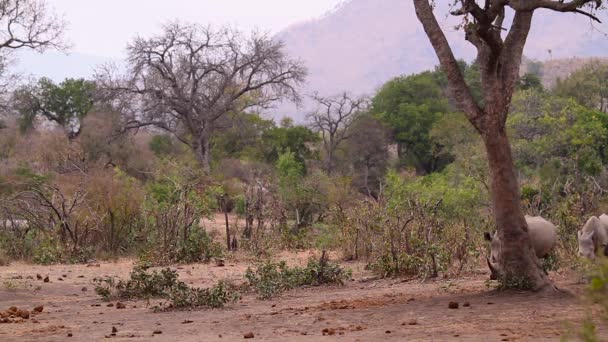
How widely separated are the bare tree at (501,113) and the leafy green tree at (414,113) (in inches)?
1208

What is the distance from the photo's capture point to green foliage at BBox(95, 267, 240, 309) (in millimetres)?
9805

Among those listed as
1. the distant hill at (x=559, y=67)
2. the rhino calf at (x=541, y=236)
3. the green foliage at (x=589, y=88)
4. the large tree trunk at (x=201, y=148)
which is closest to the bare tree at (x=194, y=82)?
the large tree trunk at (x=201, y=148)

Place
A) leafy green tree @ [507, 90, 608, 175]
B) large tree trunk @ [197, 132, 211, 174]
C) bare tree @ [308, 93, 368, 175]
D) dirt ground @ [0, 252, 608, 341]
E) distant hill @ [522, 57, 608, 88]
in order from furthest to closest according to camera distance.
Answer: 1. distant hill @ [522, 57, 608, 88]
2. bare tree @ [308, 93, 368, 175]
3. large tree trunk @ [197, 132, 211, 174]
4. leafy green tree @ [507, 90, 608, 175]
5. dirt ground @ [0, 252, 608, 341]

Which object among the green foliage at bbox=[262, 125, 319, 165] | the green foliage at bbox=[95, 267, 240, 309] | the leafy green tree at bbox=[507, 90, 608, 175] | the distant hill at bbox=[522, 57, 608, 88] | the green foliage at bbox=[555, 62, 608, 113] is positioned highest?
the distant hill at bbox=[522, 57, 608, 88]

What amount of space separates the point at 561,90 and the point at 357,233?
29.8 meters

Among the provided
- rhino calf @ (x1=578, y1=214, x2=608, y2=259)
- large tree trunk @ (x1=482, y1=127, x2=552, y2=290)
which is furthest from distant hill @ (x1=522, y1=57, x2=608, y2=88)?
large tree trunk @ (x1=482, y1=127, x2=552, y2=290)

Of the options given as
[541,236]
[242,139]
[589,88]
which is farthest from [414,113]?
[541,236]

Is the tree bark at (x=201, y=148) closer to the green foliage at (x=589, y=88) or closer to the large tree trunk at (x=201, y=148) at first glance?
the large tree trunk at (x=201, y=148)

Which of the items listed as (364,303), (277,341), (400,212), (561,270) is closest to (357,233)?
(400,212)

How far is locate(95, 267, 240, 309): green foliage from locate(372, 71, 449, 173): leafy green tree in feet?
98.8

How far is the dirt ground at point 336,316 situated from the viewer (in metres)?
7.27

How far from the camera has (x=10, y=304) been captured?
1073 centimetres

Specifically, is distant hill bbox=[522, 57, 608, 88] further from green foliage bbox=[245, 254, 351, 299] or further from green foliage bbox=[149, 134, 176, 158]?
green foliage bbox=[245, 254, 351, 299]

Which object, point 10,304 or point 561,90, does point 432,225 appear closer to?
point 10,304
